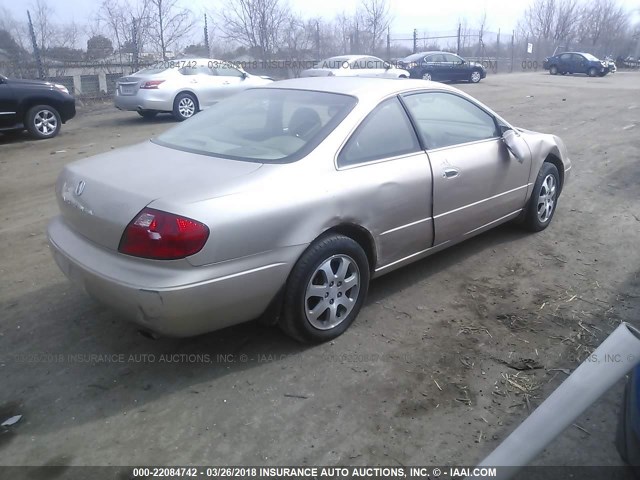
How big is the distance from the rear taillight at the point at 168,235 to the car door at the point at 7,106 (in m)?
8.63

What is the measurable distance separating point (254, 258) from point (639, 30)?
177 ft

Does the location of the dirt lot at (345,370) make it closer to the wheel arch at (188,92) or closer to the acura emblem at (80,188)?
the acura emblem at (80,188)

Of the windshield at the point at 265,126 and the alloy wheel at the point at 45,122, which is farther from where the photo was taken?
the alloy wheel at the point at 45,122

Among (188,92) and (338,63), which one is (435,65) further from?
(188,92)

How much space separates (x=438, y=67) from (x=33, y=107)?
62.8 ft

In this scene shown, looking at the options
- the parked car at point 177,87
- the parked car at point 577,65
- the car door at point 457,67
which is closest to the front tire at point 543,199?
the parked car at point 177,87

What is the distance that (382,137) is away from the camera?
368 centimetres

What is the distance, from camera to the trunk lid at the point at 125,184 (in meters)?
2.86

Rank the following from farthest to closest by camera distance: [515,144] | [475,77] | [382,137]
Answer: [475,77], [515,144], [382,137]

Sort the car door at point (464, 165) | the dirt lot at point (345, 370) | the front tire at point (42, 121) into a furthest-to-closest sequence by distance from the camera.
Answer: the front tire at point (42, 121) < the car door at point (464, 165) < the dirt lot at point (345, 370)

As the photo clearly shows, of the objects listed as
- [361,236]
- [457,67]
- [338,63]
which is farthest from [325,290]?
[457,67]

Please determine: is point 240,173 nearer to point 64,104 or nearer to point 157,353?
point 157,353

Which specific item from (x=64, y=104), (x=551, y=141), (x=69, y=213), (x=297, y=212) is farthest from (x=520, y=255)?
(x=64, y=104)

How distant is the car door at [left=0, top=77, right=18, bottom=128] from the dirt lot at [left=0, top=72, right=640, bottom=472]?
5804 mm
